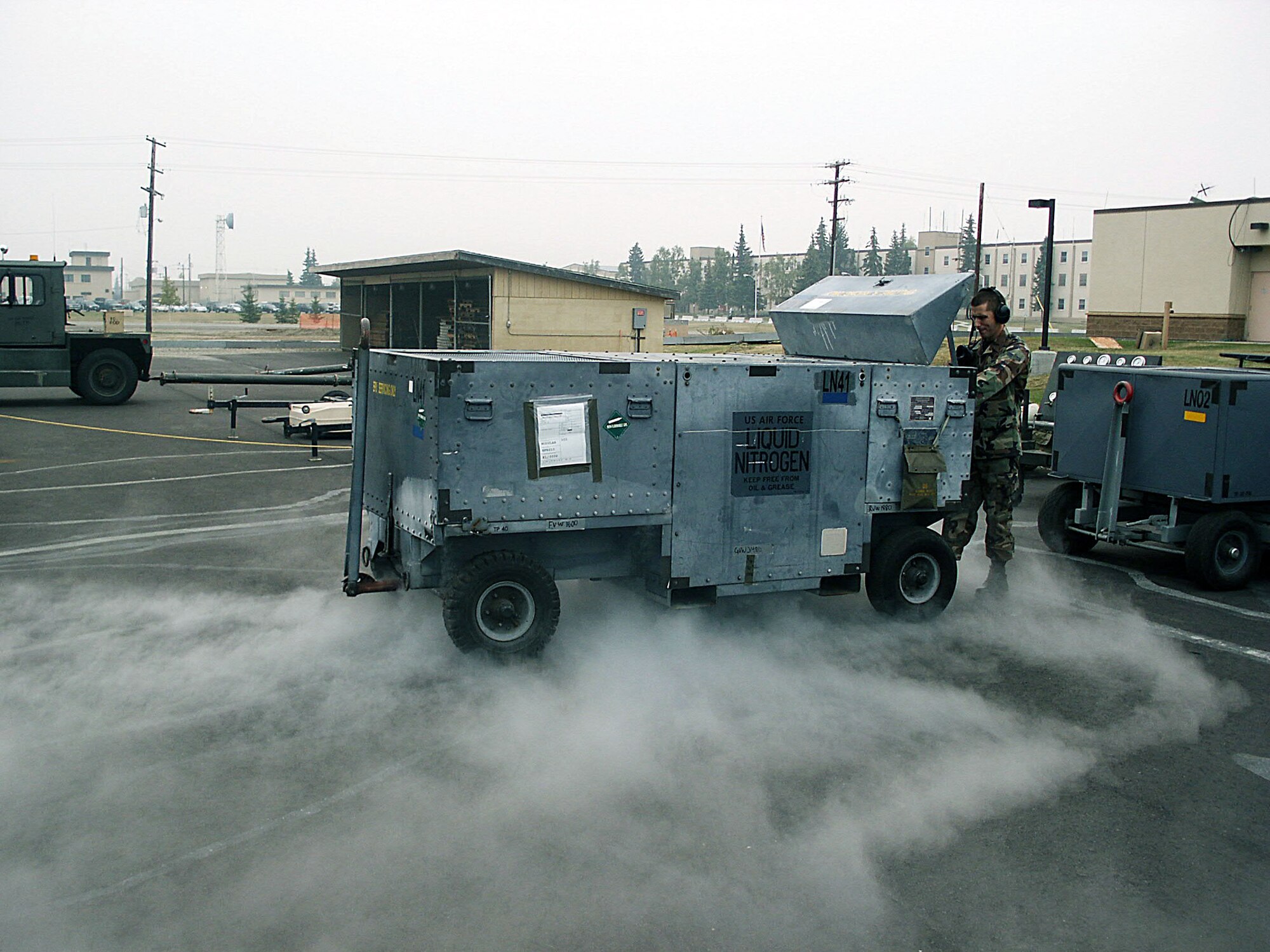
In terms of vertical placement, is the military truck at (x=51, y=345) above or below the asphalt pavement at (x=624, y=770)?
above

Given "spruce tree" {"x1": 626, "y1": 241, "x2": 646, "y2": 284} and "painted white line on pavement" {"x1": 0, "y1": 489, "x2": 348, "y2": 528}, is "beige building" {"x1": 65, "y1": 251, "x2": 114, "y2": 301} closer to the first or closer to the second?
"spruce tree" {"x1": 626, "y1": 241, "x2": 646, "y2": 284}

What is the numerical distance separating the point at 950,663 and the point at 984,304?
3027 mm

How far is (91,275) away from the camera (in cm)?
17125

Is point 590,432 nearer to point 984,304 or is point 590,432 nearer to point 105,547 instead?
point 984,304

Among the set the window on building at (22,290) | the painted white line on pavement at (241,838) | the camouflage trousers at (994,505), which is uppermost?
the window on building at (22,290)

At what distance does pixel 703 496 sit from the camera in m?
7.33

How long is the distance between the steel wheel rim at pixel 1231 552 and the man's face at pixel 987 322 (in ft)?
9.47

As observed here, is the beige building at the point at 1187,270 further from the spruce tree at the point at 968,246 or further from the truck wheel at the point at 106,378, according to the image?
the spruce tree at the point at 968,246

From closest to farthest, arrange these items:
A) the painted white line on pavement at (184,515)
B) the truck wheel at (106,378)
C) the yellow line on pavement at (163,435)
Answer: the painted white line on pavement at (184,515) → the yellow line on pavement at (163,435) → the truck wheel at (106,378)

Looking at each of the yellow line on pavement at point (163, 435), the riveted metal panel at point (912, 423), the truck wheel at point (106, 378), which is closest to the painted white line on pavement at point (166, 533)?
the yellow line on pavement at point (163, 435)

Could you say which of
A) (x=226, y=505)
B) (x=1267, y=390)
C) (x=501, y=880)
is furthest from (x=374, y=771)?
(x=1267, y=390)

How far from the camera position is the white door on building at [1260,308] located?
3769 centimetres

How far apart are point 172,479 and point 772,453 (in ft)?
30.5

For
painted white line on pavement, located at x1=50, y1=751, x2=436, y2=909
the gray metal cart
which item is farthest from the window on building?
painted white line on pavement, located at x1=50, y1=751, x2=436, y2=909
